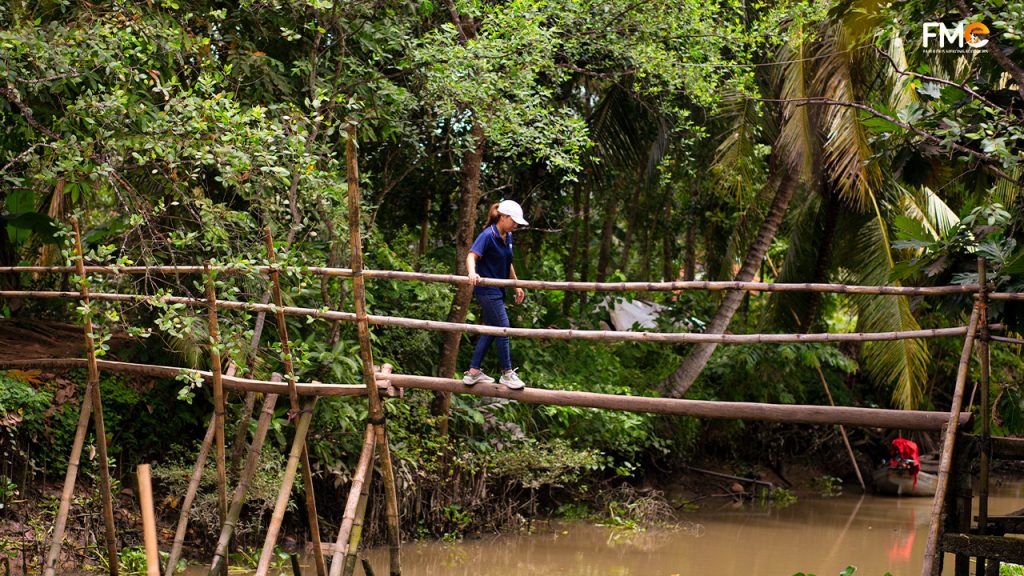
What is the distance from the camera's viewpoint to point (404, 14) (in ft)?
26.1

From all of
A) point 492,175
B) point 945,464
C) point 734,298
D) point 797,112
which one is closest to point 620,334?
point 945,464

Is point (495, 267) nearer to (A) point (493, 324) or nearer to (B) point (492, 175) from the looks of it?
(A) point (493, 324)

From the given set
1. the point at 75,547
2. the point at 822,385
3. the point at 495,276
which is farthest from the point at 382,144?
the point at 822,385

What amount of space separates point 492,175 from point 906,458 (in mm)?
5513

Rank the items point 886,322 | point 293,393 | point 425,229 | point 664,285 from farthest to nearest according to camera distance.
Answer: point 425,229 → point 886,322 → point 293,393 → point 664,285

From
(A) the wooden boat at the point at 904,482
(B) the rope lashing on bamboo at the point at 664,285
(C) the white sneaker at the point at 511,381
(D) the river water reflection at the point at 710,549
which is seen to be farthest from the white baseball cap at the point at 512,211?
(A) the wooden boat at the point at 904,482

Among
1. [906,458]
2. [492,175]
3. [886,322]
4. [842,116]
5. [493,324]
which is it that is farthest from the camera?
[906,458]

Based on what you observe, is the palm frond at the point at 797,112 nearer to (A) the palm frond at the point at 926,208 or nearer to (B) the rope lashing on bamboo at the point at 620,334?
(A) the palm frond at the point at 926,208

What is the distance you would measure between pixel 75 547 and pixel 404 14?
4.63 m

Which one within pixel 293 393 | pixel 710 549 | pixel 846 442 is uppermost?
pixel 293 393

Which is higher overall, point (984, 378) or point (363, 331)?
point (363, 331)

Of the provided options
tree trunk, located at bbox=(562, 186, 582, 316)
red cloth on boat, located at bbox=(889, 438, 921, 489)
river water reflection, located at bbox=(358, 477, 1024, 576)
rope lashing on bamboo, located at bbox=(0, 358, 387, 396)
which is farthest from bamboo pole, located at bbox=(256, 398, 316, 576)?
red cloth on boat, located at bbox=(889, 438, 921, 489)

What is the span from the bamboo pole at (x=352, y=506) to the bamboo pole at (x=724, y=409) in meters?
0.41

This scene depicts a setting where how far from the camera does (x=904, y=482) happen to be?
10922 mm
